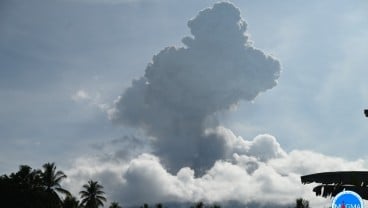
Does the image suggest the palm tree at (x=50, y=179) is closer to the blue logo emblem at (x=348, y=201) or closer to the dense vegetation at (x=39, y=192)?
the dense vegetation at (x=39, y=192)

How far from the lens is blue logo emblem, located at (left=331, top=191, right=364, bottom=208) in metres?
6.24

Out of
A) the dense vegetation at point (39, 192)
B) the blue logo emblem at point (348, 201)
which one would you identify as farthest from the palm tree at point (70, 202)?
the blue logo emblem at point (348, 201)

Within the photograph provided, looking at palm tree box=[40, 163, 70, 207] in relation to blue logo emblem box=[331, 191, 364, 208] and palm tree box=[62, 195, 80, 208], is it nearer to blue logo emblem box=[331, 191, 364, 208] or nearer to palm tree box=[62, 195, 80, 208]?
palm tree box=[62, 195, 80, 208]

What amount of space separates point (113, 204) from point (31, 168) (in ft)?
68.0

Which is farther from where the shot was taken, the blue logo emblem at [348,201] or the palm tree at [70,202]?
the palm tree at [70,202]

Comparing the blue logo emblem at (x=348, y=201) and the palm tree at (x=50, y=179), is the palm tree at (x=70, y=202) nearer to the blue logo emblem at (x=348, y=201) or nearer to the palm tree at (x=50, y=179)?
the palm tree at (x=50, y=179)

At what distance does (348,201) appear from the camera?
248 inches

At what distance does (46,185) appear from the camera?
7406cm

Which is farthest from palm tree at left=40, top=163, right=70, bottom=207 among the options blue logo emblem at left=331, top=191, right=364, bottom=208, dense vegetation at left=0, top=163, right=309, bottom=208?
blue logo emblem at left=331, top=191, right=364, bottom=208

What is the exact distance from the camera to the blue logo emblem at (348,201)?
624 centimetres

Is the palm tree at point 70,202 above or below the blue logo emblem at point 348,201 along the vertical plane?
above

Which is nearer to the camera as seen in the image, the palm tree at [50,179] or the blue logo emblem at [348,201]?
the blue logo emblem at [348,201]

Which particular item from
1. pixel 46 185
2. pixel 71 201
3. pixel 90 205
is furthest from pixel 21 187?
pixel 90 205

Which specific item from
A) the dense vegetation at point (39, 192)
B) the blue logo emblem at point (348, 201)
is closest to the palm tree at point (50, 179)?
the dense vegetation at point (39, 192)
